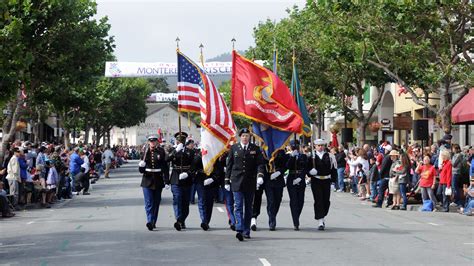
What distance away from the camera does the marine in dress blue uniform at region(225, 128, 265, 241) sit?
16.3 m

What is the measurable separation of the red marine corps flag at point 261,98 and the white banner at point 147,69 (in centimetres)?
3608

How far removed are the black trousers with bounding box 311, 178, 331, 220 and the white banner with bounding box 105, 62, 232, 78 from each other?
36651mm

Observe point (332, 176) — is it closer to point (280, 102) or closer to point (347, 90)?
point (280, 102)

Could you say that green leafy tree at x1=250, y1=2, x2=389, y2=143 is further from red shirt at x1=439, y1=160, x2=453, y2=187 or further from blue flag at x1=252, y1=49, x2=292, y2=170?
blue flag at x1=252, y1=49, x2=292, y2=170

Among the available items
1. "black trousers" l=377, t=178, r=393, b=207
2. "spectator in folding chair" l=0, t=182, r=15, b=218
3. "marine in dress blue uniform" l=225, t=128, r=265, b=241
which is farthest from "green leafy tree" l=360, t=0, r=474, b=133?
"spectator in folding chair" l=0, t=182, r=15, b=218

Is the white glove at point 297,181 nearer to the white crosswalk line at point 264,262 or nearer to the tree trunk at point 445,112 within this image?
the white crosswalk line at point 264,262

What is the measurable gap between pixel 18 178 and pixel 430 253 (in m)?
14.2

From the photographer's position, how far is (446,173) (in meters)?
24.8

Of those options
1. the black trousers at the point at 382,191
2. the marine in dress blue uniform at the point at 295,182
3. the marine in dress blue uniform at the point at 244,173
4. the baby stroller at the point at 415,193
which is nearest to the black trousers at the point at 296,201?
the marine in dress blue uniform at the point at 295,182

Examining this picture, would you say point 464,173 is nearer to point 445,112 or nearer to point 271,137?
point 445,112

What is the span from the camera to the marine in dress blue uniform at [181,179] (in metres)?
17.9

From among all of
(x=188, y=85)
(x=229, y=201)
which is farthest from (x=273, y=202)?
(x=188, y=85)

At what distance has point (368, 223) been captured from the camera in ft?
65.9

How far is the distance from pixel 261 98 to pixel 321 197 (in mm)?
2320
